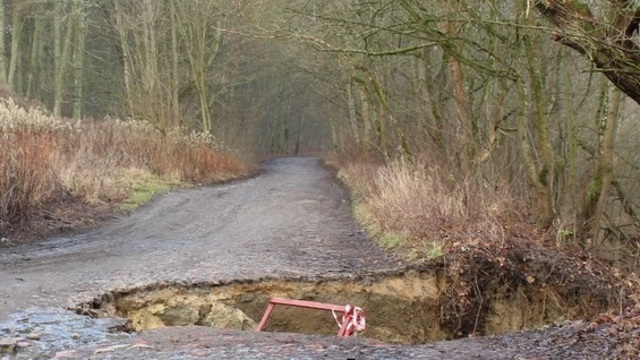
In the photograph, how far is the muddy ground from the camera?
4785 mm

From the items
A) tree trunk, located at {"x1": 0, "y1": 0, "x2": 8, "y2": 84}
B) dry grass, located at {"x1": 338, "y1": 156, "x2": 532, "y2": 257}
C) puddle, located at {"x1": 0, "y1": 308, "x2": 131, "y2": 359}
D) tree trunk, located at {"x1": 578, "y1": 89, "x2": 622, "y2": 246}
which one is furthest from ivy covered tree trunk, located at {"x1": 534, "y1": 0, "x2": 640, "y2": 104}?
tree trunk, located at {"x1": 0, "y1": 0, "x2": 8, "y2": 84}

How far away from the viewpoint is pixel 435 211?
9.18 m

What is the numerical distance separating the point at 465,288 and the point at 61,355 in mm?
4918

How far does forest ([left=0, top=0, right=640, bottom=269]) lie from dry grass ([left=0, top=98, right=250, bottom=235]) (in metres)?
0.12

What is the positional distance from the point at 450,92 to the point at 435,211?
4.86 metres

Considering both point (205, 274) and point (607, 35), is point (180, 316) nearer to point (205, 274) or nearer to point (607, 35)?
point (205, 274)

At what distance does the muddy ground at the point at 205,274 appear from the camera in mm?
4785

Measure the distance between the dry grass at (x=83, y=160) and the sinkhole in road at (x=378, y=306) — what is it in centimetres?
367

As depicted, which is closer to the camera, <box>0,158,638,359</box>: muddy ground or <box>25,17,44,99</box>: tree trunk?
<box>0,158,638,359</box>: muddy ground

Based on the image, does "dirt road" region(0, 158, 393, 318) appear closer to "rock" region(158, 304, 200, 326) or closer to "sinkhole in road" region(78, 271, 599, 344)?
"sinkhole in road" region(78, 271, 599, 344)

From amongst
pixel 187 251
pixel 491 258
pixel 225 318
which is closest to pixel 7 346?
pixel 225 318

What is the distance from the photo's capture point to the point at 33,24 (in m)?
28.1

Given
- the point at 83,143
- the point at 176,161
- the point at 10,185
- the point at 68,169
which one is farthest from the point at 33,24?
the point at 10,185

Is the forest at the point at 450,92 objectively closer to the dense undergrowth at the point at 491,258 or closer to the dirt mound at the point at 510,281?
the dense undergrowth at the point at 491,258
